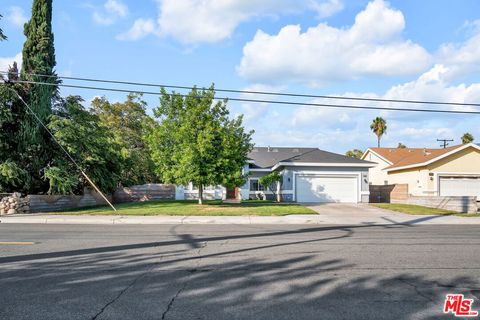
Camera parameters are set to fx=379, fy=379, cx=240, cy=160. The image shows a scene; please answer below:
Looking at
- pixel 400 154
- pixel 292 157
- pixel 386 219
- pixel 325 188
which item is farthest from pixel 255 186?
pixel 386 219

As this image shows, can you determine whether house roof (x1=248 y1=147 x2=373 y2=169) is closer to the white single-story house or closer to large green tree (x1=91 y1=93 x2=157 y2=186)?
the white single-story house

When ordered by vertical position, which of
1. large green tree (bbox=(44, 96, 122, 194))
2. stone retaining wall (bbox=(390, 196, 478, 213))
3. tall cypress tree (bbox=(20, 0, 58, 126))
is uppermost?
tall cypress tree (bbox=(20, 0, 58, 126))

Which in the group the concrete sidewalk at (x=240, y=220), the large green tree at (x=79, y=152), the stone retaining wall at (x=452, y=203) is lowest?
the concrete sidewalk at (x=240, y=220)

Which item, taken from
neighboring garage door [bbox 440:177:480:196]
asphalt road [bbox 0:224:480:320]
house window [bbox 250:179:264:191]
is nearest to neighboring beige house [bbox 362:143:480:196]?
neighboring garage door [bbox 440:177:480:196]

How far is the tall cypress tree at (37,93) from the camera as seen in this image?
21.9 metres

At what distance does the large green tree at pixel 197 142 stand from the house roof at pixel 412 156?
49.1ft

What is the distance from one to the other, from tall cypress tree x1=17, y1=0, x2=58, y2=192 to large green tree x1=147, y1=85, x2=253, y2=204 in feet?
21.6

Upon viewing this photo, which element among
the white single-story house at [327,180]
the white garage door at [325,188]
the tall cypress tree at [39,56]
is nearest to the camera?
the tall cypress tree at [39,56]

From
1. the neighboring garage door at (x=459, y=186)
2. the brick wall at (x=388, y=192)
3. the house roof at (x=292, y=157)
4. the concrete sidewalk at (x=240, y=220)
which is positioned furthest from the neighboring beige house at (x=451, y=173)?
the concrete sidewalk at (x=240, y=220)

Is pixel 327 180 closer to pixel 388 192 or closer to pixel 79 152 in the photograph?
pixel 388 192

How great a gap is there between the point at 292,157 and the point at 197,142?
11970mm

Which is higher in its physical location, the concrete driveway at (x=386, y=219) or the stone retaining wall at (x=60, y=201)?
the stone retaining wall at (x=60, y=201)

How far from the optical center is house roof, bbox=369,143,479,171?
92.4 feet

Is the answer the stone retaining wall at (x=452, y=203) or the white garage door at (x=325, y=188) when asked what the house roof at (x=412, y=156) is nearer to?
the stone retaining wall at (x=452, y=203)
